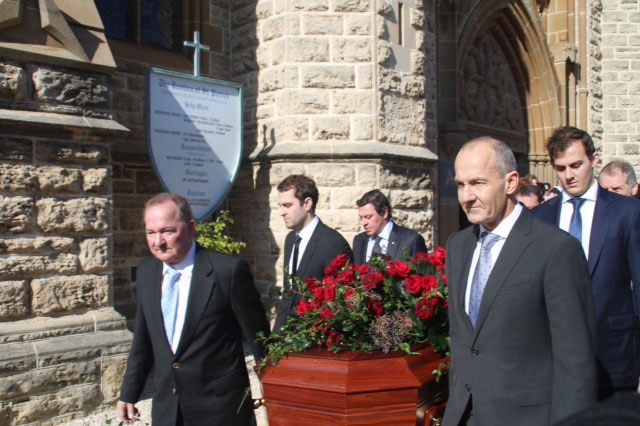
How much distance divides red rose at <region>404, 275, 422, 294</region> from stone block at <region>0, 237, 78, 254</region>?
11.3 feet

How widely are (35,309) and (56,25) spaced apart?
2313 mm

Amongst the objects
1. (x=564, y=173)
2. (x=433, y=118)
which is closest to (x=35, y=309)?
(x=564, y=173)

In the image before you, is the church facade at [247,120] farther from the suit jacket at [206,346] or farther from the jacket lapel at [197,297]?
the jacket lapel at [197,297]

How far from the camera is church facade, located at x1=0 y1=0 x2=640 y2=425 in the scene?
16.3 feet

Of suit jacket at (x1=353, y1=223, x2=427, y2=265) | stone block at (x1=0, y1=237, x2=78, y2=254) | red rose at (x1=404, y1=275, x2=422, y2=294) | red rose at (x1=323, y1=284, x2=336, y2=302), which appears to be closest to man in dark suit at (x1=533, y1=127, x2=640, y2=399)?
red rose at (x1=404, y1=275, x2=422, y2=294)

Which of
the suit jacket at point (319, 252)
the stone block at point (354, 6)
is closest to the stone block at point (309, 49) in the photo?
the stone block at point (354, 6)

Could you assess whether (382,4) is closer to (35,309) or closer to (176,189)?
(176,189)

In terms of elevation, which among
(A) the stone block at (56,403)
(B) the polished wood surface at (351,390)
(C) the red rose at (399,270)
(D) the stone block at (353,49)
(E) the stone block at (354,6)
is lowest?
(A) the stone block at (56,403)

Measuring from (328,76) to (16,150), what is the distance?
3772 millimetres

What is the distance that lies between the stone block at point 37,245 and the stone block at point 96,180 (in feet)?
1.51

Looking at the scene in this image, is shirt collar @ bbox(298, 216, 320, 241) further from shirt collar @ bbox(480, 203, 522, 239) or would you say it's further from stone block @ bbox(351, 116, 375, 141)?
stone block @ bbox(351, 116, 375, 141)

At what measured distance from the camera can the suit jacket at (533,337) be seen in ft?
6.71

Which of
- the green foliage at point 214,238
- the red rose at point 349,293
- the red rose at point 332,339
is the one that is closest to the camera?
the red rose at point 332,339

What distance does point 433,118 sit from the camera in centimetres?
870
